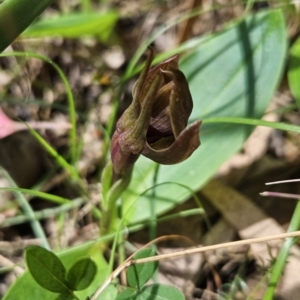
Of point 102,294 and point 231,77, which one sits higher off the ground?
point 231,77

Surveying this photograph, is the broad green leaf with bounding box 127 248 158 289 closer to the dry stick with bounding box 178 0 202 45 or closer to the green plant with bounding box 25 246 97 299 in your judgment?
the green plant with bounding box 25 246 97 299

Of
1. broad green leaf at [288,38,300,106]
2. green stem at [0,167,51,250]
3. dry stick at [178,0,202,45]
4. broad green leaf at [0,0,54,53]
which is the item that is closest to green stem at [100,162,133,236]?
green stem at [0,167,51,250]

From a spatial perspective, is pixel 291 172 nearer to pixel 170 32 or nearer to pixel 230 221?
pixel 230 221

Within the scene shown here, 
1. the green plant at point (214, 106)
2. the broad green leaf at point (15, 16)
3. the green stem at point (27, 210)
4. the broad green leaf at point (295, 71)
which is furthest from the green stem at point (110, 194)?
the broad green leaf at point (295, 71)

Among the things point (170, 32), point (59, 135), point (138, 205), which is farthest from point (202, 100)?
point (170, 32)

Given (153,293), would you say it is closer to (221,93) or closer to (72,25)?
(221,93)

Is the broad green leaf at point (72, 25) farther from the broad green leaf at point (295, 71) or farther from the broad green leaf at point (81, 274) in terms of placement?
the broad green leaf at point (81, 274)
